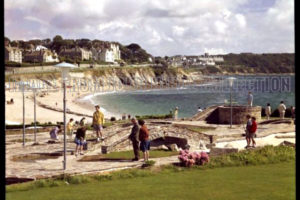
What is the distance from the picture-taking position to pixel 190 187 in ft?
29.4

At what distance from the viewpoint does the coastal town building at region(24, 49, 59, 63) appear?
105 meters

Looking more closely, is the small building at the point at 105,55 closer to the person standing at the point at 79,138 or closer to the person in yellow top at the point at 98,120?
the person in yellow top at the point at 98,120

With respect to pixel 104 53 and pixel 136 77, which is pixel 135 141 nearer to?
pixel 136 77

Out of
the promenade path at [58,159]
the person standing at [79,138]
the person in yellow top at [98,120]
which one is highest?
the person in yellow top at [98,120]

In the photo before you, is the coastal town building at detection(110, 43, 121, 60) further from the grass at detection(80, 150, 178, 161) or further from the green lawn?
the green lawn

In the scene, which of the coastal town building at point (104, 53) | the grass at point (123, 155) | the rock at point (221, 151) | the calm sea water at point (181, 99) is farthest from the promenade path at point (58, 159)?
the coastal town building at point (104, 53)

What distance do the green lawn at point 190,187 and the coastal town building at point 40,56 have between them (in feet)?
324

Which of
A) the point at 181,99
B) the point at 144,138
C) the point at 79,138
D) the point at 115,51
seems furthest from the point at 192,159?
the point at 115,51

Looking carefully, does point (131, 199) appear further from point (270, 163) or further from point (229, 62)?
point (229, 62)

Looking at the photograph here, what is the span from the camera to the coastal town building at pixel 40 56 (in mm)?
105438

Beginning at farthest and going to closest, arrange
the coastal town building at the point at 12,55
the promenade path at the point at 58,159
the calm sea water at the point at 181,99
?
the coastal town building at the point at 12,55, the calm sea water at the point at 181,99, the promenade path at the point at 58,159

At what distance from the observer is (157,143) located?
18828 millimetres
